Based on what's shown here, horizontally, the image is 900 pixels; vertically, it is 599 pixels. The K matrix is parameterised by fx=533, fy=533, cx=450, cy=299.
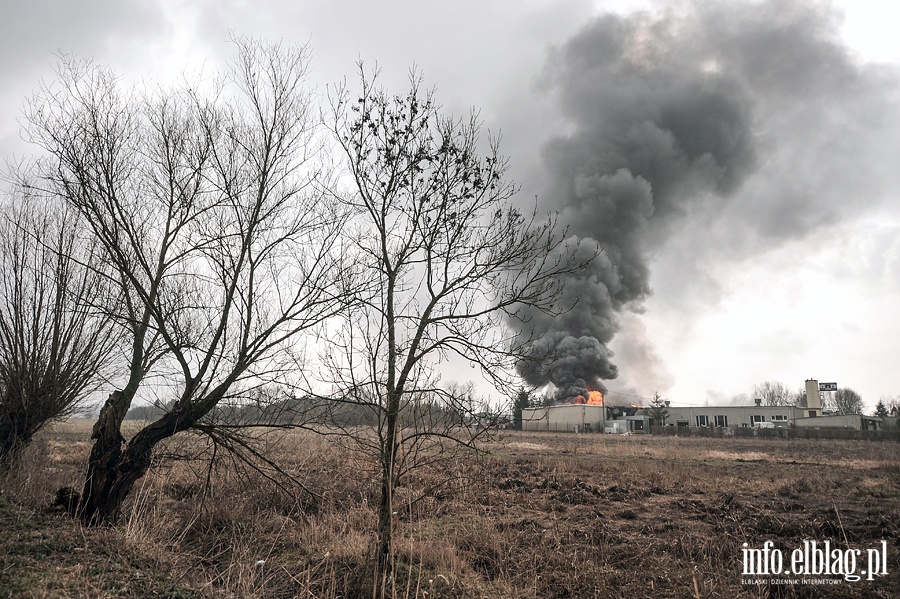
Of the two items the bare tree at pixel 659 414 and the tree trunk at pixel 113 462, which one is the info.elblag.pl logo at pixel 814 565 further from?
the bare tree at pixel 659 414

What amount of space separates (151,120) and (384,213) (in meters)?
4.64

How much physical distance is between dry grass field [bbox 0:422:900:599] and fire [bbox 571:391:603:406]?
176ft

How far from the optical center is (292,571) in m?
6.68

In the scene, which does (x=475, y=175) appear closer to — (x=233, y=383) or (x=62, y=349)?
(x=233, y=383)

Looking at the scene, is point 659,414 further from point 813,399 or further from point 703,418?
point 813,399

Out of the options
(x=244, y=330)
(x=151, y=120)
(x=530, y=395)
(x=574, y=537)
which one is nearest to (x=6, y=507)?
(x=244, y=330)

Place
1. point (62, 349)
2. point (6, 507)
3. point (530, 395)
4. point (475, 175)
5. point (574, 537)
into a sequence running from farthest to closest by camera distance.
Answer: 1. point (62, 349)
2. point (574, 537)
3. point (6, 507)
4. point (530, 395)
5. point (475, 175)

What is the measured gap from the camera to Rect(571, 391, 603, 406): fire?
6706 cm

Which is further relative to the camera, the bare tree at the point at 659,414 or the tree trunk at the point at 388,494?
the bare tree at the point at 659,414

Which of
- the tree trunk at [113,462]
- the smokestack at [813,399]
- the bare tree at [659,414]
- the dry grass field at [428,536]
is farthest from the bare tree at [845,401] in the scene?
the tree trunk at [113,462]

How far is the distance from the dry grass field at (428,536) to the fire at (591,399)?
2111 inches

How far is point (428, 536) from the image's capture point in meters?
8.33

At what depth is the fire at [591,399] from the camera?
6706 centimetres

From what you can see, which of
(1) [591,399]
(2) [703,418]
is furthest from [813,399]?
(1) [591,399]
